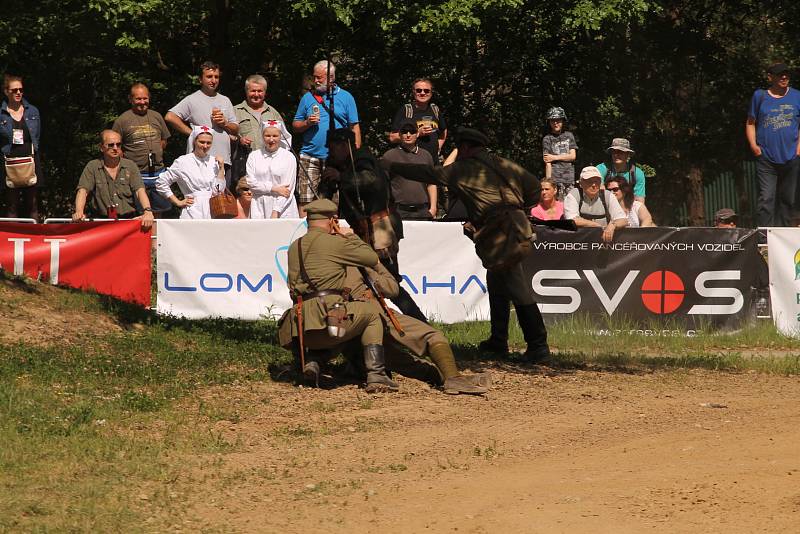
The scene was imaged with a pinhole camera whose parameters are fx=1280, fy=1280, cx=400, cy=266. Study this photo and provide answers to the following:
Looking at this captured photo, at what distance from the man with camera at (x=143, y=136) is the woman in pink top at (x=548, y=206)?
4.69m

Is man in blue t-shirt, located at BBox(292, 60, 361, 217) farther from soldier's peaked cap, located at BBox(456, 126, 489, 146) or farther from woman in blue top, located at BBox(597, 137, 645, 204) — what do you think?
soldier's peaked cap, located at BBox(456, 126, 489, 146)

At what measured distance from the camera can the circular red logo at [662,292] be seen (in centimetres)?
1455

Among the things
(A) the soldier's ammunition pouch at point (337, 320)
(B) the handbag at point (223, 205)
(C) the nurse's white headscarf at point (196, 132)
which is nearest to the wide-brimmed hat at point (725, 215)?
A: (B) the handbag at point (223, 205)

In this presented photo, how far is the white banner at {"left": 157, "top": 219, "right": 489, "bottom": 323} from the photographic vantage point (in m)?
15.0

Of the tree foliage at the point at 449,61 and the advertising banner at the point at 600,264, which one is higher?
the tree foliage at the point at 449,61

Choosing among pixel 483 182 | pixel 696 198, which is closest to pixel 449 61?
pixel 696 198

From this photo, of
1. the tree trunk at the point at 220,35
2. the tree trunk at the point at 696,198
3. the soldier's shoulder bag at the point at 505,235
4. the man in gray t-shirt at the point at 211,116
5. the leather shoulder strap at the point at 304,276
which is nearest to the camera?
the leather shoulder strap at the point at 304,276

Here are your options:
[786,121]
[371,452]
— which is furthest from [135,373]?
[786,121]

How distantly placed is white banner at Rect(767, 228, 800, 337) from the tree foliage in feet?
20.1

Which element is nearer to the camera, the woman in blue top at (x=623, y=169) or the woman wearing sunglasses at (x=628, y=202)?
the woman wearing sunglasses at (x=628, y=202)

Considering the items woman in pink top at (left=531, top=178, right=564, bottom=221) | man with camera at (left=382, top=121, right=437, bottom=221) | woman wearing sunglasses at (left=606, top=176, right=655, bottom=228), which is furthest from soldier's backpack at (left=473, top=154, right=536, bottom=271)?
woman wearing sunglasses at (left=606, top=176, right=655, bottom=228)

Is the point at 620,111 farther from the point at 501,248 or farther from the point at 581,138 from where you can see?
the point at 501,248

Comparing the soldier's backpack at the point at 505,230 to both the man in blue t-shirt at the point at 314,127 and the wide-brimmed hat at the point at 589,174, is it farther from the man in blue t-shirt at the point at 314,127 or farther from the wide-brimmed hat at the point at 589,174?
the man in blue t-shirt at the point at 314,127

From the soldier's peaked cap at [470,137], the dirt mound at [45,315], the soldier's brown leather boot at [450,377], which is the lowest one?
the soldier's brown leather boot at [450,377]
